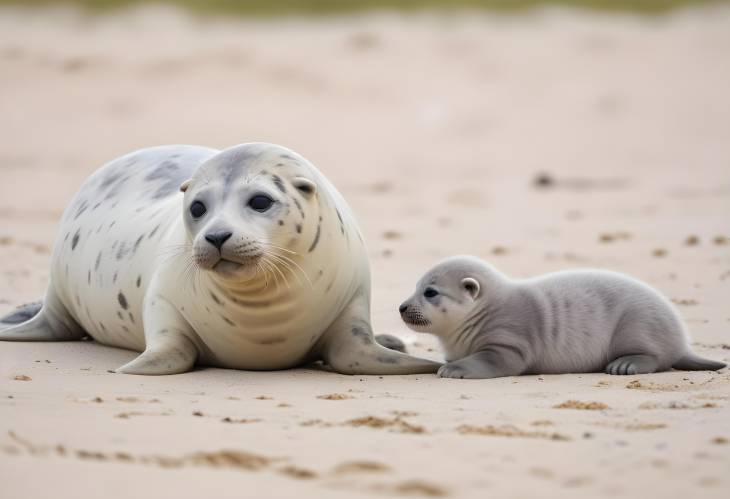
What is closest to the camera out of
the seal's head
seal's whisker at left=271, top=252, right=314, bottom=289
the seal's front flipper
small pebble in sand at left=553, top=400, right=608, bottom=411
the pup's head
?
small pebble in sand at left=553, top=400, right=608, bottom=411

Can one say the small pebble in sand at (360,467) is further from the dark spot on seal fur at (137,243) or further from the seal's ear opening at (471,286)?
the dark spot on seal fur at (137,243)

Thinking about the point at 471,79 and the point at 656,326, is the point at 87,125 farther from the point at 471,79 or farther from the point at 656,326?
the point at 656,326

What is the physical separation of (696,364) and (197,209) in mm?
2093

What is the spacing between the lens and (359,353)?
5.29 metres

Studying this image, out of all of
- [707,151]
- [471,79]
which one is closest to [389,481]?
[707,151]

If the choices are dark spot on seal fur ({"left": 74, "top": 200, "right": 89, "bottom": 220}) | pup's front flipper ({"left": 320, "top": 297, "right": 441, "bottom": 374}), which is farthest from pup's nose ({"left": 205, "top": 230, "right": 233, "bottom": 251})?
dark spot on seal fur ({"left": 74, "top": 200, "right": 89, "bottom": 220})

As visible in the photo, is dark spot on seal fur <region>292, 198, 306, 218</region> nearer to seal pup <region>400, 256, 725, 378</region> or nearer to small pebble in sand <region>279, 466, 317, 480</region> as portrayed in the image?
seal pup <region>400, 256, 725, 378</region>

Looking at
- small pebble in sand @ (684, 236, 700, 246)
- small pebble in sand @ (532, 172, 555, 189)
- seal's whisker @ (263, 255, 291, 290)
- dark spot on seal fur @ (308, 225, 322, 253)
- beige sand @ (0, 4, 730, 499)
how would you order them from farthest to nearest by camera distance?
1. small pebble in sand @ (532, 172, 555, 189)
2. small pebble in sand @ (684, 236, 700, 246)
3. dark spot on seal fur @ (308, 225, 322, 253)
4. seal's whisker @ (263, 255, 291, 290)
5. beige sand @ (0, 4, 730, 499)

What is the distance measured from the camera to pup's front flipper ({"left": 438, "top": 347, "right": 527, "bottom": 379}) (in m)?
5.13

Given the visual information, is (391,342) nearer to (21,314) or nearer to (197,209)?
(197,209)

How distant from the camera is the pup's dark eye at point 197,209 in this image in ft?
16.3

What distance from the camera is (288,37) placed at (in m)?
25.4

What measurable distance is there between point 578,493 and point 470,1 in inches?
1045

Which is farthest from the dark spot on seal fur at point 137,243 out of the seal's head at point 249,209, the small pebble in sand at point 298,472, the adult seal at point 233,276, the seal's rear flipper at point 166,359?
the small pebble in sand at point 298,472
